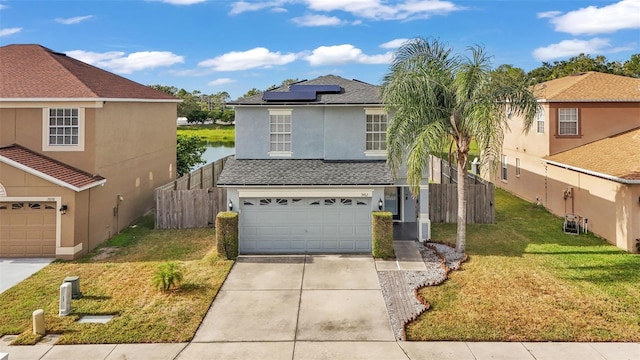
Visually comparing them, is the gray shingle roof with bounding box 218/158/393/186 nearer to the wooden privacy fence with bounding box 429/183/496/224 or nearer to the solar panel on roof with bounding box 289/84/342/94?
the solar panel on roof with bounding box 289/84/342/94

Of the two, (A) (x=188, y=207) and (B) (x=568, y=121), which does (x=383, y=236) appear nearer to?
(A) (x=188, y=207)

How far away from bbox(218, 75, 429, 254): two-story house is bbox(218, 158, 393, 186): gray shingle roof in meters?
0.04

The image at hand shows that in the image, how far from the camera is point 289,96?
54.5 ft

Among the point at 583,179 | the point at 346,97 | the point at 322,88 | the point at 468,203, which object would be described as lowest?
the point at 468,203

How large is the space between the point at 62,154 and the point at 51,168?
113 centimetres

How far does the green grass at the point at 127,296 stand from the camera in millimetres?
9031

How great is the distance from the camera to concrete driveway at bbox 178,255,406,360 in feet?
27.4

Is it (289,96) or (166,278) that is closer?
(166,278)

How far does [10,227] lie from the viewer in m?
14.1

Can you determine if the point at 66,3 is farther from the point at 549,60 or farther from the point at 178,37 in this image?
the point at 549,60

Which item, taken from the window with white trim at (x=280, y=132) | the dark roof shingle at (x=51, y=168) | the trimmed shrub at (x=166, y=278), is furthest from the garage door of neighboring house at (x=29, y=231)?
the window with white trim at (x=280, y=132)

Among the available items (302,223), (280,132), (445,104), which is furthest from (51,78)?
(445,104)

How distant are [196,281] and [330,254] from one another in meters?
4.79

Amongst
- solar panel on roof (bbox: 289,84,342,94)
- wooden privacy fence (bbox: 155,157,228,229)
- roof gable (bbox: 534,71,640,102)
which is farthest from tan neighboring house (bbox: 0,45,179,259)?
roof gable (bbox: 534,71,640,102)
